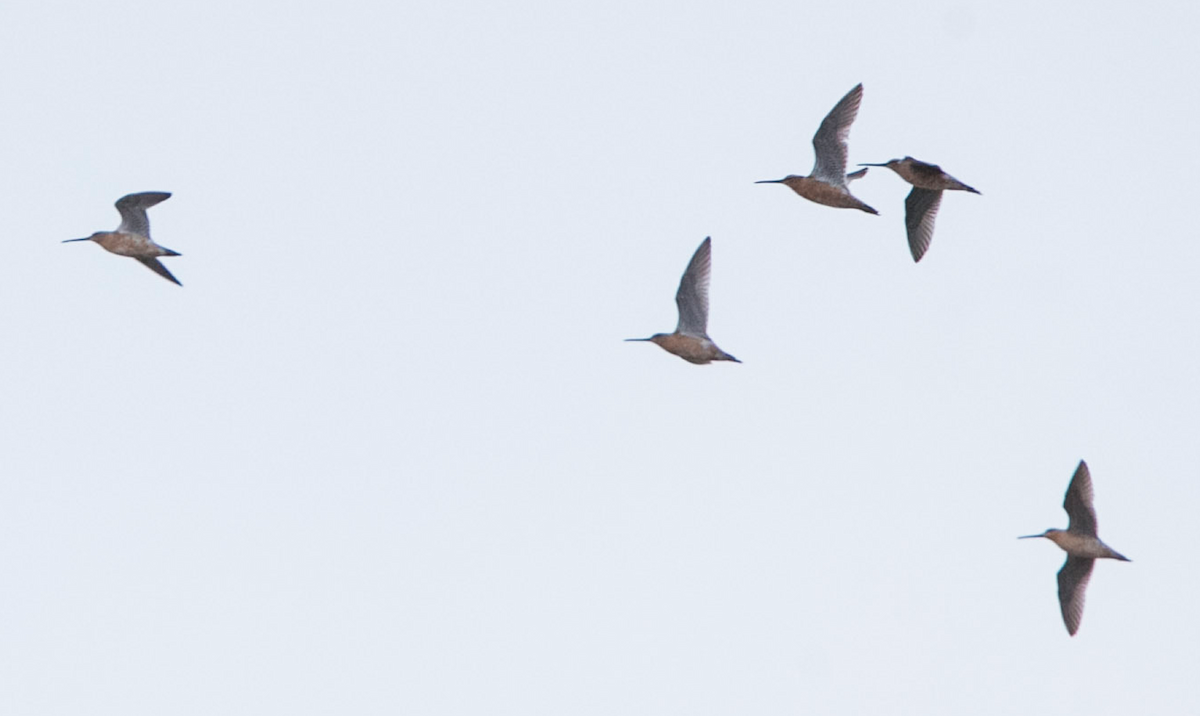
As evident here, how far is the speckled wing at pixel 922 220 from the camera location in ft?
91.4

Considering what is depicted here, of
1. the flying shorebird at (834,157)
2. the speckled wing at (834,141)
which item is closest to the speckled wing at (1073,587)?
the flying shorebird at (834,157)

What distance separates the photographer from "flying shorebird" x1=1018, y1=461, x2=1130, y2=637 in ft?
82.6

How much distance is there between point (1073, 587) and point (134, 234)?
1381cm

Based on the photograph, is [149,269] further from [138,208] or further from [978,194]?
[978,194]

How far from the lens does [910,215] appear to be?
2806 cm

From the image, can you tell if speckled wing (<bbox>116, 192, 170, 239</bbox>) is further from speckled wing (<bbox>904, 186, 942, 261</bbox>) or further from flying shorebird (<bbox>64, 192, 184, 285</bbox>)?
speckled wing (<bbox>904, 186, 942, 261</bbox>)

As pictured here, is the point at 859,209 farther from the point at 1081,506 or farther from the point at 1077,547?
the point at 1077,547

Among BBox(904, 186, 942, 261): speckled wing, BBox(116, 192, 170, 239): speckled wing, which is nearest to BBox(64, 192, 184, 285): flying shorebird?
BBox(116, 192, 170, 239): speckled wing

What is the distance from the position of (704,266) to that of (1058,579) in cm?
640

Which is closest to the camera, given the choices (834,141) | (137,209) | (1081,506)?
(1081,506)

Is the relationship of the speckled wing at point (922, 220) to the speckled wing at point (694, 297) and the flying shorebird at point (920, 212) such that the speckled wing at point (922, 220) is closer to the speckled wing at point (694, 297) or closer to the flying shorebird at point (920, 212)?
the flying shorebird at point (920, 212)

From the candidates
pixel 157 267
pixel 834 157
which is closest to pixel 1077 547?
pixel 834 157

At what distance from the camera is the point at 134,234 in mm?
26891

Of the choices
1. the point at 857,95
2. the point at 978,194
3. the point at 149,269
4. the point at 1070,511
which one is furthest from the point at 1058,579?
the point at 149,269
